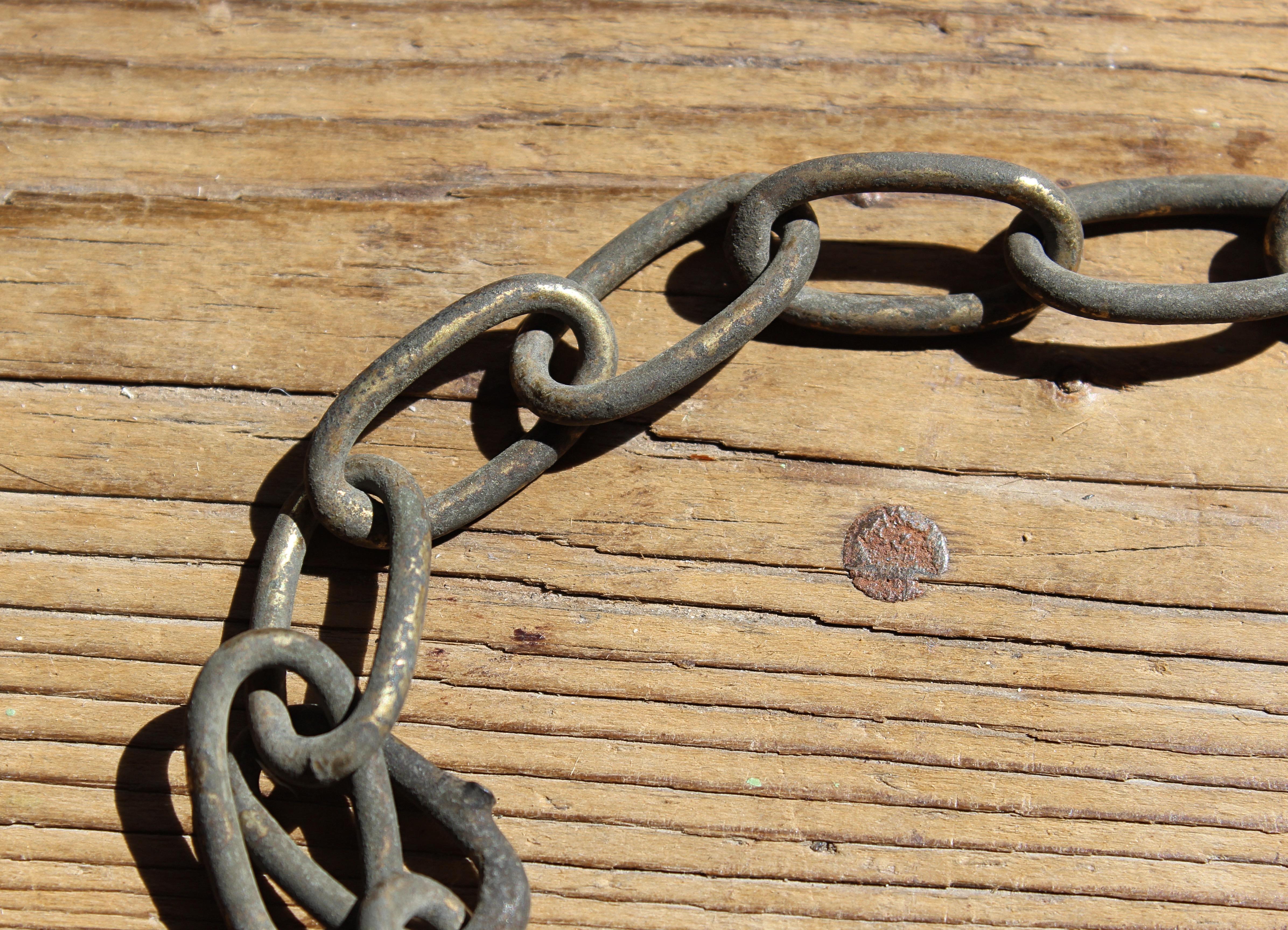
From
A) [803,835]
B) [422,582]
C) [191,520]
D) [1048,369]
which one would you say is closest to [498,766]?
[422,582]

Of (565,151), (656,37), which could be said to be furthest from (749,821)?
(656,37)

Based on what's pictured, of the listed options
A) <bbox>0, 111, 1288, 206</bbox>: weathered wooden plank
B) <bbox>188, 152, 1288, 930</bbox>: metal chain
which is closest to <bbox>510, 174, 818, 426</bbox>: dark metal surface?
<bbox>188, 152, 1288, 930</bbox>: metal chain

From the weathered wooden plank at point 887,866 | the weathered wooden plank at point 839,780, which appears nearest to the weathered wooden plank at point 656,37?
the weathered wooden plank at point 839,780

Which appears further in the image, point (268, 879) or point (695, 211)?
point (695, 211)

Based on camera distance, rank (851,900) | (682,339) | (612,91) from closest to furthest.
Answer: (851,900)
(682,339)
(612,91)

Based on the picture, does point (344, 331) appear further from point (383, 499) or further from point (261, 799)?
point (261, 799)

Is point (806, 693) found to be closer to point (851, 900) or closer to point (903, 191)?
point (851, 900)

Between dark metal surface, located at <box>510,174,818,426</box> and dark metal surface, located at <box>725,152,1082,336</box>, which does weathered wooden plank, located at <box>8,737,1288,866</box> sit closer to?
dark metal surface, located at <box>510,174,818,426</box>
